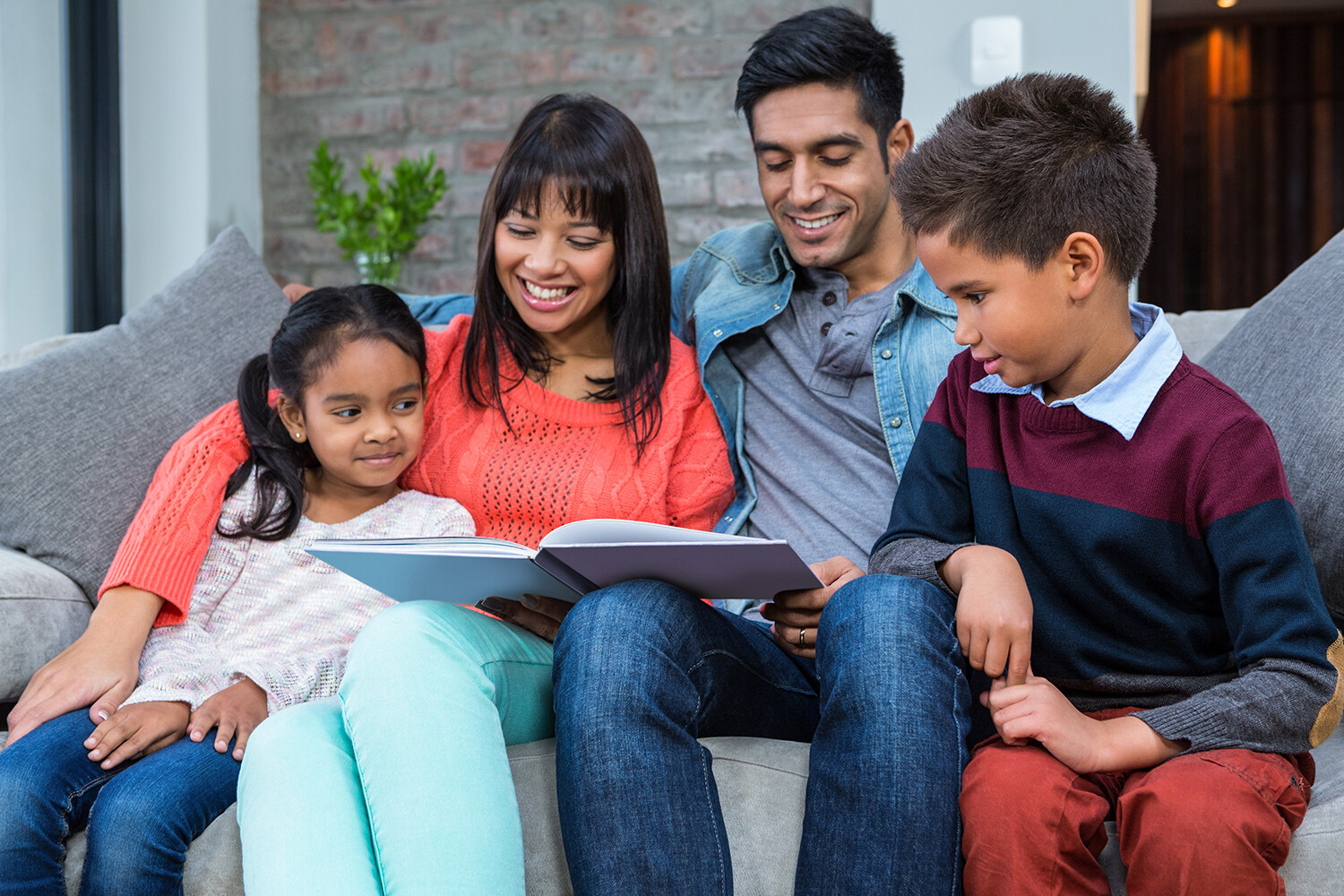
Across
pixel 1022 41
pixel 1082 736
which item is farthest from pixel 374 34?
pixel 1082 736

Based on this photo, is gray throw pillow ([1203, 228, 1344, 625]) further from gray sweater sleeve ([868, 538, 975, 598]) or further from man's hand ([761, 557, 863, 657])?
man's hand ([761, 557, 863, 657])

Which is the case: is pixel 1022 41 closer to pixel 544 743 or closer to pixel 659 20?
pixel 659 20

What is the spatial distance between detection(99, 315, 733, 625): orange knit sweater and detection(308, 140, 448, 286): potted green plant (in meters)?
1.11

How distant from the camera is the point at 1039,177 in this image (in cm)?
99

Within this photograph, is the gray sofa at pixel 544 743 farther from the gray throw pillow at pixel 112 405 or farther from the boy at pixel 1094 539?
the boy at pixel 1094 539

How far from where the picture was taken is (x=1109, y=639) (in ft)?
3.28

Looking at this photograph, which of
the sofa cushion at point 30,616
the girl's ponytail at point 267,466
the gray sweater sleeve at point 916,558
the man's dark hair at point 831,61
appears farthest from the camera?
the man's dark hair at point 831,61

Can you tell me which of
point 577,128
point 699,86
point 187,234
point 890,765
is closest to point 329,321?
point 577,128

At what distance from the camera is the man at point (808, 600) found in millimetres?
875

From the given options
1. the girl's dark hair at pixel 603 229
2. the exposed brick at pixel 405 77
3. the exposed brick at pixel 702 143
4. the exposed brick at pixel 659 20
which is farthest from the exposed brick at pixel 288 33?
the girl's dark hair at pixel 603 229

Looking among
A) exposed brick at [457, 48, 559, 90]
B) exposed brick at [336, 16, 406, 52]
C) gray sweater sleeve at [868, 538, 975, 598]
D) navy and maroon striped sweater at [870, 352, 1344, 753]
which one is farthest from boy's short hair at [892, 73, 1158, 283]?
exposed brick at [336, 16, 406, 52]

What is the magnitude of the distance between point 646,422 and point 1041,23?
4.76 feet

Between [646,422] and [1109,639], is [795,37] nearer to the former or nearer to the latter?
[646,422]

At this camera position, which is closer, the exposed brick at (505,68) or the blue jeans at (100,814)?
the blue jeans at (100,814)
